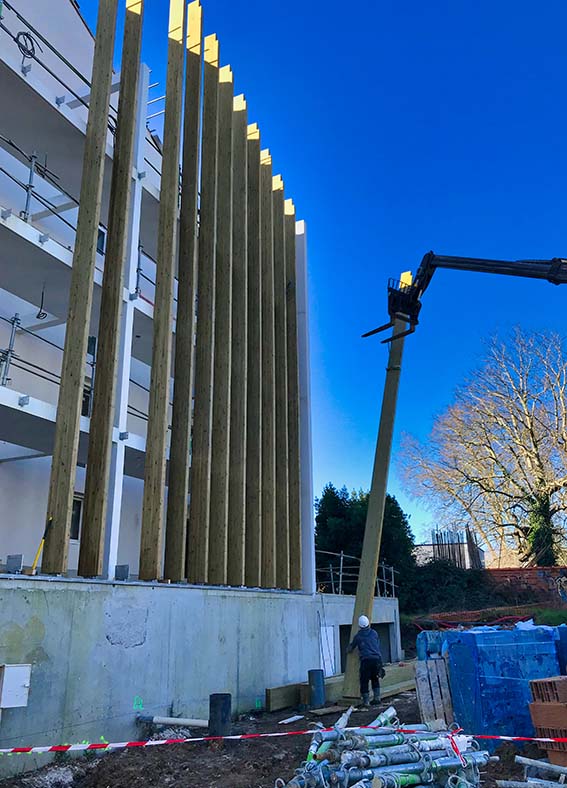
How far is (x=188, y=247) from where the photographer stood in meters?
12.8

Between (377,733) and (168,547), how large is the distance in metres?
5.17

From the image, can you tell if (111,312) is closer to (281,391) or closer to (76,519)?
(76,519)

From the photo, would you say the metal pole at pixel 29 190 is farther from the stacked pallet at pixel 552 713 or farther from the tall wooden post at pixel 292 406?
the stacked pallet at pixel 552 713

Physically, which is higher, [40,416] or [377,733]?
Result: [40,416]

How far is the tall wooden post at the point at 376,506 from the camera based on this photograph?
1241cm

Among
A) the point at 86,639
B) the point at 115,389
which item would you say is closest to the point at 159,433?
the point at 115,389

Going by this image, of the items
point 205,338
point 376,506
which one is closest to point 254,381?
point 205,338

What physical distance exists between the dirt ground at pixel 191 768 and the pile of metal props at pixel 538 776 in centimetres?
25

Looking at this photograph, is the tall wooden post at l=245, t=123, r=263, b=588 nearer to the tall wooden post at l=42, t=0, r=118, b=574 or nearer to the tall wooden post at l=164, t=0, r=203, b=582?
the tall wooden post at l=164, t=0, r=203, b=582

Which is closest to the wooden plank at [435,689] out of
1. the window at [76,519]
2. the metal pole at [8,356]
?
the metal pole at [8,356]

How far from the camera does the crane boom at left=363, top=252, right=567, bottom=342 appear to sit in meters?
14.4

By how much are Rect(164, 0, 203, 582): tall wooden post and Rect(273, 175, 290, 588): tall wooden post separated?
3.99m

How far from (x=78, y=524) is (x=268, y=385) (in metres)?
5.41

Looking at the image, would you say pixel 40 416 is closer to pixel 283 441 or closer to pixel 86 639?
pixel 86 639
